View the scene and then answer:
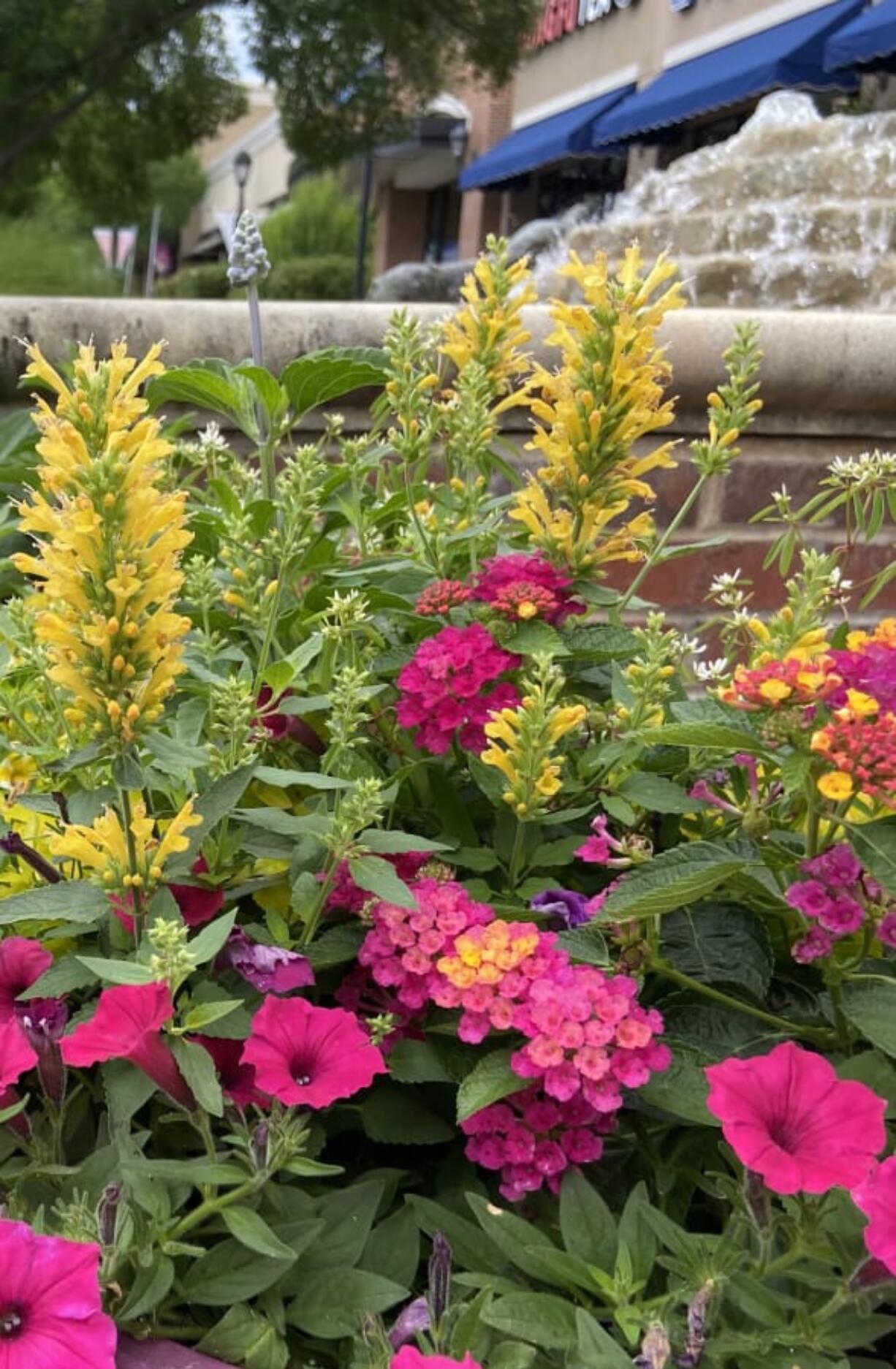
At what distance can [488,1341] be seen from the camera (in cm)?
81

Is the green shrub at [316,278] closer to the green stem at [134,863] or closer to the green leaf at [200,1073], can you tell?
the green stem at [134,863]

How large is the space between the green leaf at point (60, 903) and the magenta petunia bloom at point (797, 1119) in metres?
0.44

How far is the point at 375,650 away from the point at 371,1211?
53 centimetres

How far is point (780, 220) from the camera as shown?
15.9 feet

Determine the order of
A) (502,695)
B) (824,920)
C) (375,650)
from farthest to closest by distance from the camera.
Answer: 1. (375,650)
2. (502,695)
3. (824,920)

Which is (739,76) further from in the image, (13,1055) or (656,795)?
(13,1055)

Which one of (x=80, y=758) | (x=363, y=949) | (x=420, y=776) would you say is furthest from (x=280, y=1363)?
(x=420, y=776)

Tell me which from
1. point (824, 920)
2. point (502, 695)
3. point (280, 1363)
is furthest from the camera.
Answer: point (502, 695)

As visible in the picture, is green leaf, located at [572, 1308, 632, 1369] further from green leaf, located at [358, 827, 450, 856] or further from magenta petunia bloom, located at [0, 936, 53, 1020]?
magenta petunia bloom, located at [0, 936, 53, 1020]

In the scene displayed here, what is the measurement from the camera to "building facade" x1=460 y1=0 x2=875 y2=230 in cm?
1330

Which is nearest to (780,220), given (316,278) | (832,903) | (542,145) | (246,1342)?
(832,903)

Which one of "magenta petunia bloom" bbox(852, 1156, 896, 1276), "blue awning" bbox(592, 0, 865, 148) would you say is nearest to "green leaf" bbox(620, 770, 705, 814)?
"magenta petunia bloom" bbox(852, 1156, 896, 1276)

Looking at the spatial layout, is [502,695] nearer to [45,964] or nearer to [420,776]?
[420,776]

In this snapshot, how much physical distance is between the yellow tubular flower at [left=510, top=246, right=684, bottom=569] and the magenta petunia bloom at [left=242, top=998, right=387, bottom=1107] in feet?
1.70
